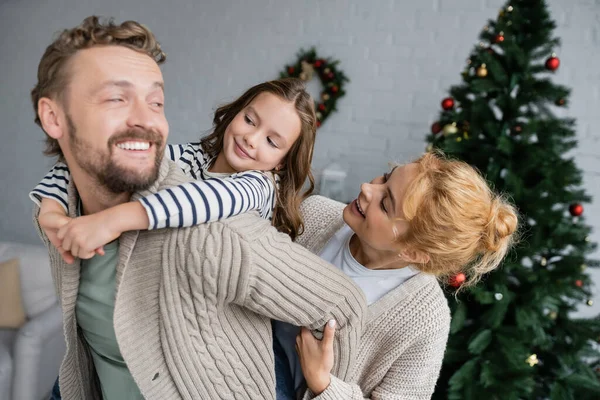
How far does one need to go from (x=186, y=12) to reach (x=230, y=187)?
3427mm

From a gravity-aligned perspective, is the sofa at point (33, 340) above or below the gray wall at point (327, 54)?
below

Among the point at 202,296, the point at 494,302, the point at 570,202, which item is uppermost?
the point at 202,296

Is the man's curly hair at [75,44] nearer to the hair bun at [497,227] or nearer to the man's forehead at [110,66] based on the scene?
the man's forehead at [110,66]

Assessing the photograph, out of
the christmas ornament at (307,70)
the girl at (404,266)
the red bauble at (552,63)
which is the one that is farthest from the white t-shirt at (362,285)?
the christmas ornament at (307,70)

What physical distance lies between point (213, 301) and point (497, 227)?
0.68m

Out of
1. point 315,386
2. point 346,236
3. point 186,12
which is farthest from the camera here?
point 186,12

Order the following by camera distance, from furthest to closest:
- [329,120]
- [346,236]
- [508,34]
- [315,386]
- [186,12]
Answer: [186,12], [329,120], [508,34], [346,236], [315,386]

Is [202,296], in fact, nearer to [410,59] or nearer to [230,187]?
[230,187]

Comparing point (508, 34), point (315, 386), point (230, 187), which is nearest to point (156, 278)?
point (230, 187)

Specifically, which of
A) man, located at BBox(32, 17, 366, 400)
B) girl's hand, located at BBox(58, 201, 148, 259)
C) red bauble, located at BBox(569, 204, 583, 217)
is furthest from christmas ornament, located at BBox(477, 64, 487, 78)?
girl's hand, located at BBox(58, 201, 148, 259)

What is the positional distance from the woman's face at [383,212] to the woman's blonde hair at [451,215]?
0.07 ft

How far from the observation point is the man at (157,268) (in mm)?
870

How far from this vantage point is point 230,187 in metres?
0.94

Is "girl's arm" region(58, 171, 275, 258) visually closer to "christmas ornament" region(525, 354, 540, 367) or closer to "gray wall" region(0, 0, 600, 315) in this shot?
"christmas ornament" region(525, 354, 540, 367)
